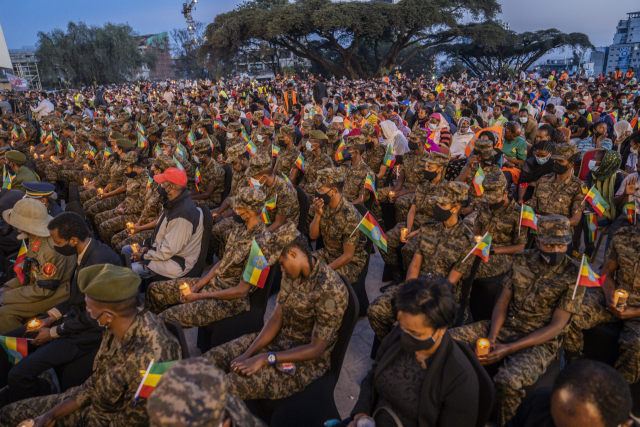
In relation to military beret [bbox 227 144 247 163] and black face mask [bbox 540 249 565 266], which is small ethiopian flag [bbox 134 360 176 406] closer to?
black face mask [bbox 540 249 565 266]

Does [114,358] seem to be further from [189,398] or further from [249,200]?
[249,200]

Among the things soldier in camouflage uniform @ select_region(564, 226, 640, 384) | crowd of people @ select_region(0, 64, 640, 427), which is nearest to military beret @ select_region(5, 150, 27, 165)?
crowd of people @ select_region(0, 64, 640, 427)

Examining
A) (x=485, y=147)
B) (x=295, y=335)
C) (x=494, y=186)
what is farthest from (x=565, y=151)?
(x=295, y=335)

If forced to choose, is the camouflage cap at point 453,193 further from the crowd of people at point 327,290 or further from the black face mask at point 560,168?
the black face mask at point 560,168

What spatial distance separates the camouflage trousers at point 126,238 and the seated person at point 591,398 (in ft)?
15.1

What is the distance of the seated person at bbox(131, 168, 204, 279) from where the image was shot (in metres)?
4.07

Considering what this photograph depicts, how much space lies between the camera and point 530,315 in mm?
2896

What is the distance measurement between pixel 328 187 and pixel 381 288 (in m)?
1.66

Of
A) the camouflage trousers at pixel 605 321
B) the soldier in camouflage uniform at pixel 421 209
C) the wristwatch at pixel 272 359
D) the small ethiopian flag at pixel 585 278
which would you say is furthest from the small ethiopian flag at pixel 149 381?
the soldier in camouflage uniform at pixel 421 209

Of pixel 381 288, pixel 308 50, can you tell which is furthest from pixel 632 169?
pixel 308 50

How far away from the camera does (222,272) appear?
366 centimetres

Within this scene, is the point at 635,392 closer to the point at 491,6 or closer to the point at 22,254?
the point at 22,254

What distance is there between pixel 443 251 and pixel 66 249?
129 inches

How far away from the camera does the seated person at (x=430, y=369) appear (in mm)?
1956
